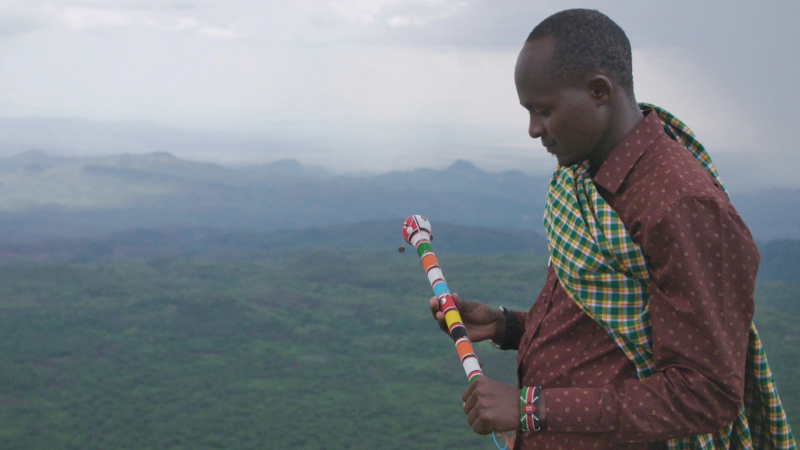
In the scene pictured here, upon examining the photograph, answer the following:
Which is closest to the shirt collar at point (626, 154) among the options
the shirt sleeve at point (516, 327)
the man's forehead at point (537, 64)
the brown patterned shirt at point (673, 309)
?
the brown patterned shirt at point (673, 309)

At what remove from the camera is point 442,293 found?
221 cm

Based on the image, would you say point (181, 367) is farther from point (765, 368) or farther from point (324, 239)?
point (324, 239)

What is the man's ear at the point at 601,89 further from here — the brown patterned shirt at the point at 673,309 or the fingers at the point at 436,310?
the fingers at the point at 436,310

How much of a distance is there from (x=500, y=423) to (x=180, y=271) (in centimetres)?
4627

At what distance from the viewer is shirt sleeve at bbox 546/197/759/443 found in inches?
60.2

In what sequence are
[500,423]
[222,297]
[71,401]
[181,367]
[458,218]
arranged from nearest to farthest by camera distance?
[500,423]
[71,401]
[181,367]
[222,297]
[458,218]

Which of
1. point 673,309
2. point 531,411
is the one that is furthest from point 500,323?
point 673,309

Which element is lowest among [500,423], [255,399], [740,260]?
[255,399]

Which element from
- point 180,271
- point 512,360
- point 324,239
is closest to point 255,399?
point 512,360

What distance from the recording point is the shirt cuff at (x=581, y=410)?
1.69 meters

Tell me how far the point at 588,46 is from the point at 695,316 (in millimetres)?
649

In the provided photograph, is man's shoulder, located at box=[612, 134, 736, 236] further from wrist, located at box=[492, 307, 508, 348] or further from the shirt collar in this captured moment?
wrist, located at box=[492, 307, 508, 348]

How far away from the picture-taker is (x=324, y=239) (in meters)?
67.2

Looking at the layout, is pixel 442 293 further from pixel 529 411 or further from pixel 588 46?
pixel 588 46
